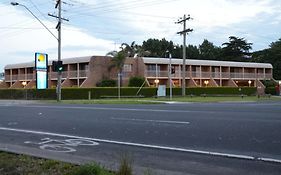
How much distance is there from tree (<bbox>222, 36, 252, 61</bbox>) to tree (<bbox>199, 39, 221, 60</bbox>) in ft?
12.4

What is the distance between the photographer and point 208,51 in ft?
366

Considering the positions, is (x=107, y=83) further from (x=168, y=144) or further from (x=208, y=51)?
(x=208, y=51)

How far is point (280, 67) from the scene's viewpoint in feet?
306

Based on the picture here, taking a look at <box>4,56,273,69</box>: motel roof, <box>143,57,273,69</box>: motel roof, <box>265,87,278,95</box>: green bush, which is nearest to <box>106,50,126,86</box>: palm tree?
<box>4,56,273,69</box>: motel roof

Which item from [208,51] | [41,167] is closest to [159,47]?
[208,51]

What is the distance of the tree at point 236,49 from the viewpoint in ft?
331

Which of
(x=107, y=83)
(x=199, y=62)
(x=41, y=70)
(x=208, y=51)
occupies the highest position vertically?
(x=208, y=51)

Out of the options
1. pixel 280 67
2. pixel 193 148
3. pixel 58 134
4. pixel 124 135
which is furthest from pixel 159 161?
pixel 280 67

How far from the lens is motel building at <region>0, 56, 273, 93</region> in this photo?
6056 cm

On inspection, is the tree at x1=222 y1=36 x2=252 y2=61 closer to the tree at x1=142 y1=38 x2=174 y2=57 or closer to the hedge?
the tree at x1=142 y1=38 x2=174 y2=57

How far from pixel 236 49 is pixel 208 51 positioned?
1154 cm

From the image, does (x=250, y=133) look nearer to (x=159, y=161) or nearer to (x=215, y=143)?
(x=215, y=143)

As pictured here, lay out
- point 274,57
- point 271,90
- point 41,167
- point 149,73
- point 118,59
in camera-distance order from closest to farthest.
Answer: point 41,167
point 118,59
point 149,73
point 271,90
point 274,57

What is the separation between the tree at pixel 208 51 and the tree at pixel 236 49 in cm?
379
